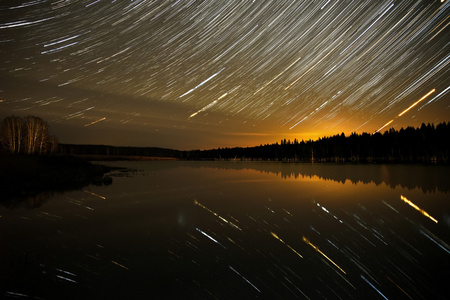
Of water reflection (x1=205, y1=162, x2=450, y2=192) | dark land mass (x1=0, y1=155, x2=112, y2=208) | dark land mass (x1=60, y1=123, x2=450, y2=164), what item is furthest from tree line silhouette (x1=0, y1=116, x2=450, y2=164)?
water reflection (x1=205, y1=162, x2=450, y2=192)

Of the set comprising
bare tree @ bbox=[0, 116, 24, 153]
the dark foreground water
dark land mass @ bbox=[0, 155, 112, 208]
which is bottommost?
the dark foreground water

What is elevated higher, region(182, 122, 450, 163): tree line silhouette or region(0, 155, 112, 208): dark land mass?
region(182, 122, 450, 163): tree line silhouette

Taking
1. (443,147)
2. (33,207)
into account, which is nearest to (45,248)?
(33,207)

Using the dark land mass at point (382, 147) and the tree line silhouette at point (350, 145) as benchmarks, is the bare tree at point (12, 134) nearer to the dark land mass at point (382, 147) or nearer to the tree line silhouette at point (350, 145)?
the tree line silhouette at point (350, 145)

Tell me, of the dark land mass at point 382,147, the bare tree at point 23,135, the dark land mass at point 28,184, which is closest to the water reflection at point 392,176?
the dark land mass at point 28,184

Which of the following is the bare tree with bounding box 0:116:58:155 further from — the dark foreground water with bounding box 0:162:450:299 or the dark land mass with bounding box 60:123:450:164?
the dark land mass with bounding box 60:123:450:164

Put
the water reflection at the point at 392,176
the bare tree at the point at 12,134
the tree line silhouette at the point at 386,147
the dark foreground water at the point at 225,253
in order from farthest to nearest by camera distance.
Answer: the tree line silhouette at the point at 386,147 → the bare tree at the point at 12,134 → the water reflection at the point at 392,176 → the dark foreground water at the point at 225,253

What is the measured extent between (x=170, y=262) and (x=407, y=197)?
17.4 meters

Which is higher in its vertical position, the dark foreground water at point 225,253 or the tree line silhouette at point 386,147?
the tree line silhouette at point 386,147

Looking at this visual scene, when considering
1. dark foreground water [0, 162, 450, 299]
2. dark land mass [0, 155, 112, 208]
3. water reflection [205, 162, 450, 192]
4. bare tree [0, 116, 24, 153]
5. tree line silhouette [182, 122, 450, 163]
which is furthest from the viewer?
tree line silhouette [182, 122, 450, 163]

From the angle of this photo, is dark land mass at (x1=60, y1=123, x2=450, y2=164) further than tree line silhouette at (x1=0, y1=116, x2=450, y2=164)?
Yes

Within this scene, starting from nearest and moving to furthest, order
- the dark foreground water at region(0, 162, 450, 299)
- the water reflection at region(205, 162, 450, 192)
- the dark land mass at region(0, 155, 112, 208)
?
the dark foreground water at region(0, 162, 450, 299) → the dark land mass at region(0, 155, 112, 208) → the water reflection at region(205, 162, 450, 192)

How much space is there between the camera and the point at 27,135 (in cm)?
5769

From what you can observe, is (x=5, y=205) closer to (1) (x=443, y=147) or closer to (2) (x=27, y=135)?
(2) (x=27, y=135)
